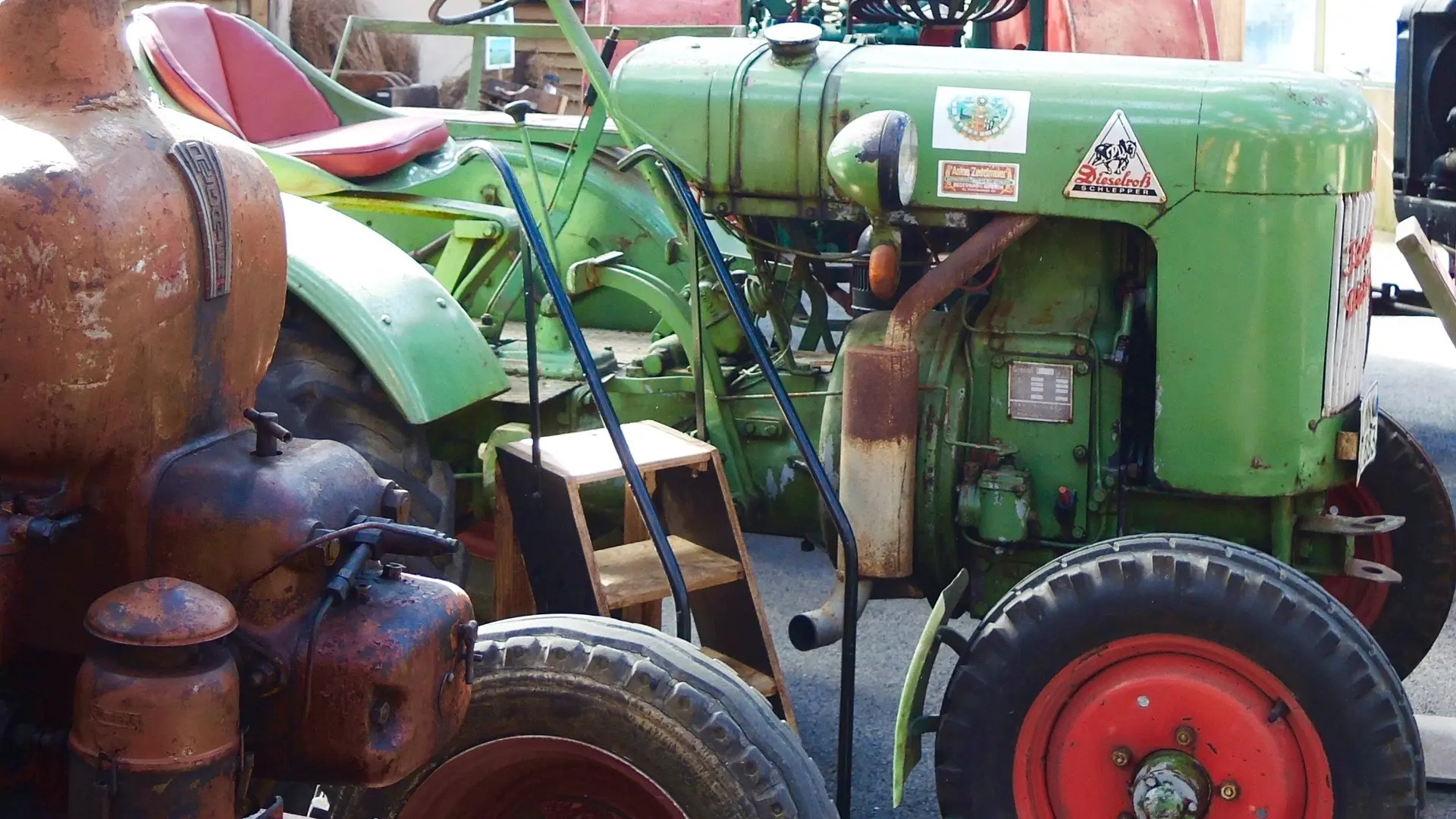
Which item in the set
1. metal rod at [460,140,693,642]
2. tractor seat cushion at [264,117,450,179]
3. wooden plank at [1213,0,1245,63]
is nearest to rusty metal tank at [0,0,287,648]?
metal rod at [460,140,693,642]

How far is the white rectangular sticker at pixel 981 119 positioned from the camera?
2.75 meters

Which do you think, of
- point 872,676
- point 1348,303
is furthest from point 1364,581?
point 872,676

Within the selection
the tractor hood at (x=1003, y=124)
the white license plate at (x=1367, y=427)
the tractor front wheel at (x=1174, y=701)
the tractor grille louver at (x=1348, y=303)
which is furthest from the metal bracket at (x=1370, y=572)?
the tractor hood at (x=1003, y=124)

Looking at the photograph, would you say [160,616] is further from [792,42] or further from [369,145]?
[369,145]

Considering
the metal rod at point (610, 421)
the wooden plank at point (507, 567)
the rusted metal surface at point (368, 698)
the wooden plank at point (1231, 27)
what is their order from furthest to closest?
the wooden plank at point (1231, 27) < the wooden plank at point (507, 567) < the metal rod at point (610, 421) < the rusted metal surface at point (368, 698)

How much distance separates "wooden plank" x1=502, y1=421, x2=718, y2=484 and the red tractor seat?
1.43 metres

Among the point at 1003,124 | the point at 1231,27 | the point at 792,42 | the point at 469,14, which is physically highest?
the point at 1231,27

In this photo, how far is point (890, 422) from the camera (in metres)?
2.80

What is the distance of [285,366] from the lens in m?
3.07

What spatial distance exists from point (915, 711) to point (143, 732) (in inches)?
56.5

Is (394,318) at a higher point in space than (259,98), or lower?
lower

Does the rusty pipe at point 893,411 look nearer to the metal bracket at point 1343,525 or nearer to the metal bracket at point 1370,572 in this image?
the metal bracket at point 1343,525

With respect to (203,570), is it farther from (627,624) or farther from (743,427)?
(743,427)

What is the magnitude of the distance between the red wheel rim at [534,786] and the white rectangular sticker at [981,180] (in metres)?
1.30
